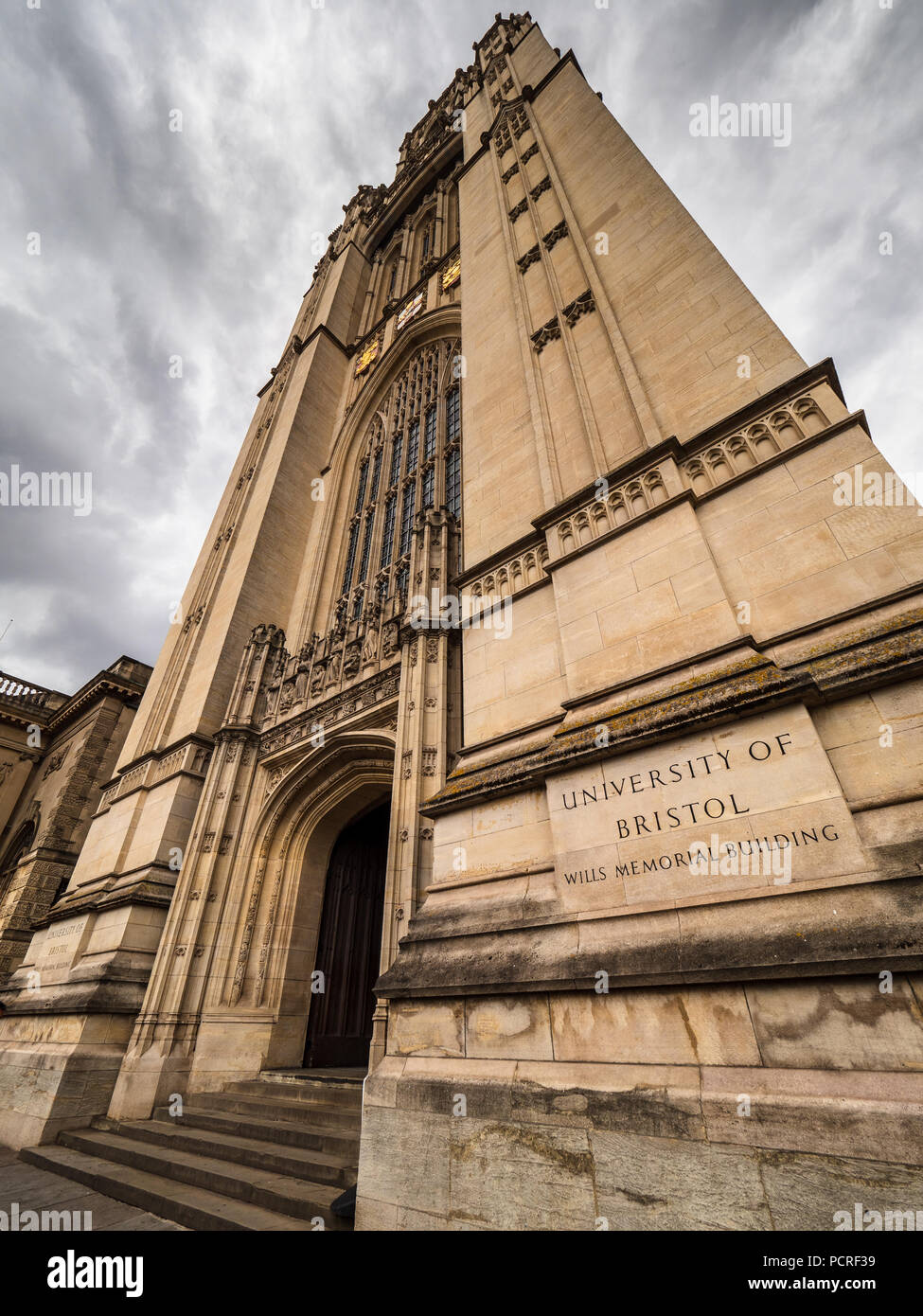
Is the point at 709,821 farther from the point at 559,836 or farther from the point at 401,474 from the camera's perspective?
the point at 401,474

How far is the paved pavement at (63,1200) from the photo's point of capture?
4938 mm

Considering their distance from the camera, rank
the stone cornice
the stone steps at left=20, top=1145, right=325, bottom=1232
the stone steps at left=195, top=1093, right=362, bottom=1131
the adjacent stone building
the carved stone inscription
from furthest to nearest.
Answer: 1. the adjacent stone building
2. the stone steps at left=195, top=1093, right=362, bottom=1131
3. the stone steps at left=20, top=1145, right=325, bottom=1232
4. the stone cornice
5. the carved stone inscription

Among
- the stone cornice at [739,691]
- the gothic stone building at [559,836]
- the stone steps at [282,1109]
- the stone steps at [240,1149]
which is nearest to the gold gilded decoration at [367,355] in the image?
the gothic stone building at [559,836]

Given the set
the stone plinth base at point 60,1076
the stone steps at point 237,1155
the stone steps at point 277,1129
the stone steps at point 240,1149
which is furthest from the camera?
the stone plinth base at point 60,1076

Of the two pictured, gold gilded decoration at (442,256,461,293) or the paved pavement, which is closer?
the paved pavement

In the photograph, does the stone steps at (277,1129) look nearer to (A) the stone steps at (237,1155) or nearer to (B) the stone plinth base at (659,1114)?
(A) the stone steps at (237,1155)

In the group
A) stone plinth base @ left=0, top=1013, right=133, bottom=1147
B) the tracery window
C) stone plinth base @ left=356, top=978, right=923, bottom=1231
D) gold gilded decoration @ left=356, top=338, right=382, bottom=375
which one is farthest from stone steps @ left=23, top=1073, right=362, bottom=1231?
gold gilded decoration @ left=356, top=338, right=382, bottom=375

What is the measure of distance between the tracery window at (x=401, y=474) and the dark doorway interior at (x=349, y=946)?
5115 mm

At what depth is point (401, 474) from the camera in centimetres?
1644

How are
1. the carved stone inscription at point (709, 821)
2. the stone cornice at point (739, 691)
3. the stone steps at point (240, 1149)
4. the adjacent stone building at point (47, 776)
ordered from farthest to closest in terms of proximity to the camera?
the adjacent stone building at point (47, 776)
the stone steps at point (240, 1149)
the stone cornice at point (739, 691)
the carved stone inscription at point (709, 821)

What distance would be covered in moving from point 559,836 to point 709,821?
1179 millimetres

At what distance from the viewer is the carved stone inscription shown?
3.33m

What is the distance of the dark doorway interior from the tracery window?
5.12 m

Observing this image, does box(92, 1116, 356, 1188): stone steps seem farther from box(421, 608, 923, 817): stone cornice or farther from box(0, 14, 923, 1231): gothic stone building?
box(421, 608, 923, 817): stone cornice
